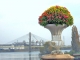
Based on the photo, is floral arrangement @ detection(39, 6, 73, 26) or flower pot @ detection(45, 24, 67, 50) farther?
floral arrangement @ detection(39, 6, 73, 26)

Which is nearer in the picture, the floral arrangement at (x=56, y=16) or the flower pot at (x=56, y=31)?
the flower pot at (x=56, y=31)

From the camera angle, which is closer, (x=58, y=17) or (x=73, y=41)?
(x=58, y=17)

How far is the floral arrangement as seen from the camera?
35.7 ft

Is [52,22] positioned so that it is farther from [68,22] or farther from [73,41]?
[73,41]

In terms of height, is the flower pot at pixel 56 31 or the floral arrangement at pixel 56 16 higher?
the floral arrangement at pixel 56 16

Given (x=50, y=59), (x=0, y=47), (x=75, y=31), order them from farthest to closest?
(x=0, y=47) < (x=75, y=31) < (x=50, y=59)

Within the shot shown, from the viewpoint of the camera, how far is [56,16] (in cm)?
1089

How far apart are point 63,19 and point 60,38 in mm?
653

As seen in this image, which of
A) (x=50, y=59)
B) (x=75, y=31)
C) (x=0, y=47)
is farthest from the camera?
(x=0, y=47)

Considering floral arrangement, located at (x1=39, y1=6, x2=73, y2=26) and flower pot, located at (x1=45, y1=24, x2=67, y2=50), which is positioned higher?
floral arrangement, located at (x1=39, y1=6, x2=73, y2=26)

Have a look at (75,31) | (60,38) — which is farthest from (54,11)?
(75,31)

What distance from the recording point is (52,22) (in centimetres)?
1087

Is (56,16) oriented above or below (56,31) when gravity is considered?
above

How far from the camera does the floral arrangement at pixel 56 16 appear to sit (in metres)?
10.9
